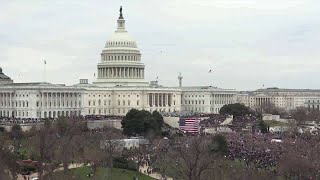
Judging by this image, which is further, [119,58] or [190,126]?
[119,58]

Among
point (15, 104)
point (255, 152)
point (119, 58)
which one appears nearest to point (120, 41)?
point (119, 58)

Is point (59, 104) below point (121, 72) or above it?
below

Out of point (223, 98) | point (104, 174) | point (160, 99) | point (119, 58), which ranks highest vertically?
point (119, 58)

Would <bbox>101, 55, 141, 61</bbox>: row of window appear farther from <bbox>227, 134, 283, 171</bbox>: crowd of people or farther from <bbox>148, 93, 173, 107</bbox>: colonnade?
<bbox>227, 134, 283, 171</bbox>: crowd of people

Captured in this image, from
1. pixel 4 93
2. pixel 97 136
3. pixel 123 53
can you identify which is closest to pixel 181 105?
pixel 123 53

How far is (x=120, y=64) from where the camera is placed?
132 meters

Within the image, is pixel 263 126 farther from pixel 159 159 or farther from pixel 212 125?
pixel 159 159

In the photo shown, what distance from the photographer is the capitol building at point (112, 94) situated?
361 ft

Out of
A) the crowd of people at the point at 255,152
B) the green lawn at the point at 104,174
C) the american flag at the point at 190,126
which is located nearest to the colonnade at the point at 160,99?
the american flag at the point at 190,126

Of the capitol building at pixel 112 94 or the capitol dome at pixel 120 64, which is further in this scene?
the capitol dome at pixel 120 64

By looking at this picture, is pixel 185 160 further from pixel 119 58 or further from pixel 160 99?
pixel 119 58

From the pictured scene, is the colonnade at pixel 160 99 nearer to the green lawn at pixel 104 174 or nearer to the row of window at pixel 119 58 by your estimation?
the row of window at pixel 119 58

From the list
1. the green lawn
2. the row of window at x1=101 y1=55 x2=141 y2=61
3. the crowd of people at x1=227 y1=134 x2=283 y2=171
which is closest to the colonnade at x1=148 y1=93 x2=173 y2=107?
the row of window at x1=101 y1=55 x2=141 y2=61

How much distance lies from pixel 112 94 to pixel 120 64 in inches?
296
